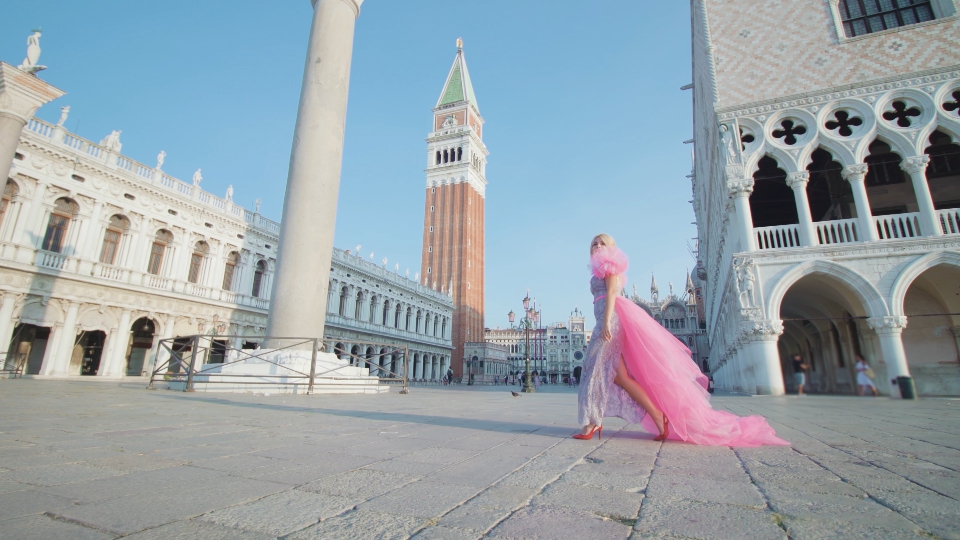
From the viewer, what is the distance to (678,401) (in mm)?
3578

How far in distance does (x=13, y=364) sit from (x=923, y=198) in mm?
A: 28944

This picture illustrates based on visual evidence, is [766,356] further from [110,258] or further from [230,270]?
[230,270]

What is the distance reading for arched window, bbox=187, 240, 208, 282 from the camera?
23.0m

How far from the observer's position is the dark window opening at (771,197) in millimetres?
14080

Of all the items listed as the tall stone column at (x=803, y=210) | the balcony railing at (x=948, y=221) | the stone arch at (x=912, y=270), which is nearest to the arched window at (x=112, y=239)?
the tall stone column at (x=803, y=210)

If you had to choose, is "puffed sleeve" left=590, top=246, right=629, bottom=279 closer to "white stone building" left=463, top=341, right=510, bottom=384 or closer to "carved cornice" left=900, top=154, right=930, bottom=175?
"carved cornice" left=900, top=154, right=930, bottom=175

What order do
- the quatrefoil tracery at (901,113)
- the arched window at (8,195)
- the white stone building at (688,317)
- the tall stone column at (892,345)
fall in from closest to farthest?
the tall stone column at (892,345) → the quatrefoil tracery at (901,113) → the arched window at (8,195) → the white stone building at (688,317)

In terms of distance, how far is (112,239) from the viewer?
1977 cm

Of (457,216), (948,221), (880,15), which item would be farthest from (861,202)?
(457,216)

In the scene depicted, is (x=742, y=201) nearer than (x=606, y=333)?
No

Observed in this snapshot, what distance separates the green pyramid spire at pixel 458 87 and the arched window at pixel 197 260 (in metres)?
47.3

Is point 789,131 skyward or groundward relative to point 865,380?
skyward

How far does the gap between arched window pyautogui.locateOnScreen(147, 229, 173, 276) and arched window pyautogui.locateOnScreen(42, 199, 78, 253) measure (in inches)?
127

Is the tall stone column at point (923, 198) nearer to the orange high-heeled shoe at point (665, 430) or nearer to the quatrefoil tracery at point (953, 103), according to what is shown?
the quatrefoil tracery at point (953, 103)
